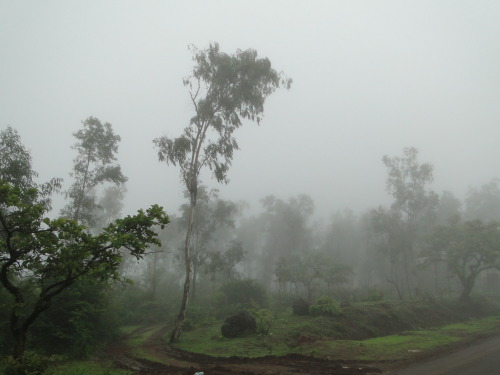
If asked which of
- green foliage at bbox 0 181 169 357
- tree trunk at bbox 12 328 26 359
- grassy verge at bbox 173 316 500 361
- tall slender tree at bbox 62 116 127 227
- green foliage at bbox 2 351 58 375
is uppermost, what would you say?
tall slender tree at bbox 62 116 127 227

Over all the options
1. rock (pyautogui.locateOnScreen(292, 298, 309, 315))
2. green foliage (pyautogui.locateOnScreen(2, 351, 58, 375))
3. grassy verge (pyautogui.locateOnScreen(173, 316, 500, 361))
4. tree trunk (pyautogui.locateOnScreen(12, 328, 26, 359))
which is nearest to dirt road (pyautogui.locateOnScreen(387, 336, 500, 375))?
grassy verge (pyautogui.locateOnScreen(173, 316, 500, 361))

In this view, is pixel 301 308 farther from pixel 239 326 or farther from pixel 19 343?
pixel 19 343

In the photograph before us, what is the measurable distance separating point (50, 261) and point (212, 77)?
19597mm

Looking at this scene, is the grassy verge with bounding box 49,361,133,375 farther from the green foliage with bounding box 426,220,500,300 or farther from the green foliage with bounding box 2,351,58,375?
the green foliage with bounding box 426,220,500,300

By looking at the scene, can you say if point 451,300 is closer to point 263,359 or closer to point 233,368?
→ point 263,359

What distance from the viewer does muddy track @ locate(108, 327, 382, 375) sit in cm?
1164

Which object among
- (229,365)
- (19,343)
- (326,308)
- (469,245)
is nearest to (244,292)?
(326,308)

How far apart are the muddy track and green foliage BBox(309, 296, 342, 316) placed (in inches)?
375

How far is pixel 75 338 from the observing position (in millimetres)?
15148

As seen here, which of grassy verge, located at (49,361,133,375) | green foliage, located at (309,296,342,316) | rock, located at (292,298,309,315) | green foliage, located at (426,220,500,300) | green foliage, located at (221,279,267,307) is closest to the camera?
grassy verge, located at (49,361,133,375)

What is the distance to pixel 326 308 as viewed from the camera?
23.4 meters

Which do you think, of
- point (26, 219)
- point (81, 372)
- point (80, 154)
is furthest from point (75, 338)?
point (80, 154)

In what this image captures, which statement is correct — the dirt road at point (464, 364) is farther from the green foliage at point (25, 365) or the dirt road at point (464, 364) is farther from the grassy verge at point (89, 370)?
the green foliage at point (25, 365)

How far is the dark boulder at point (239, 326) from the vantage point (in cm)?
1956
